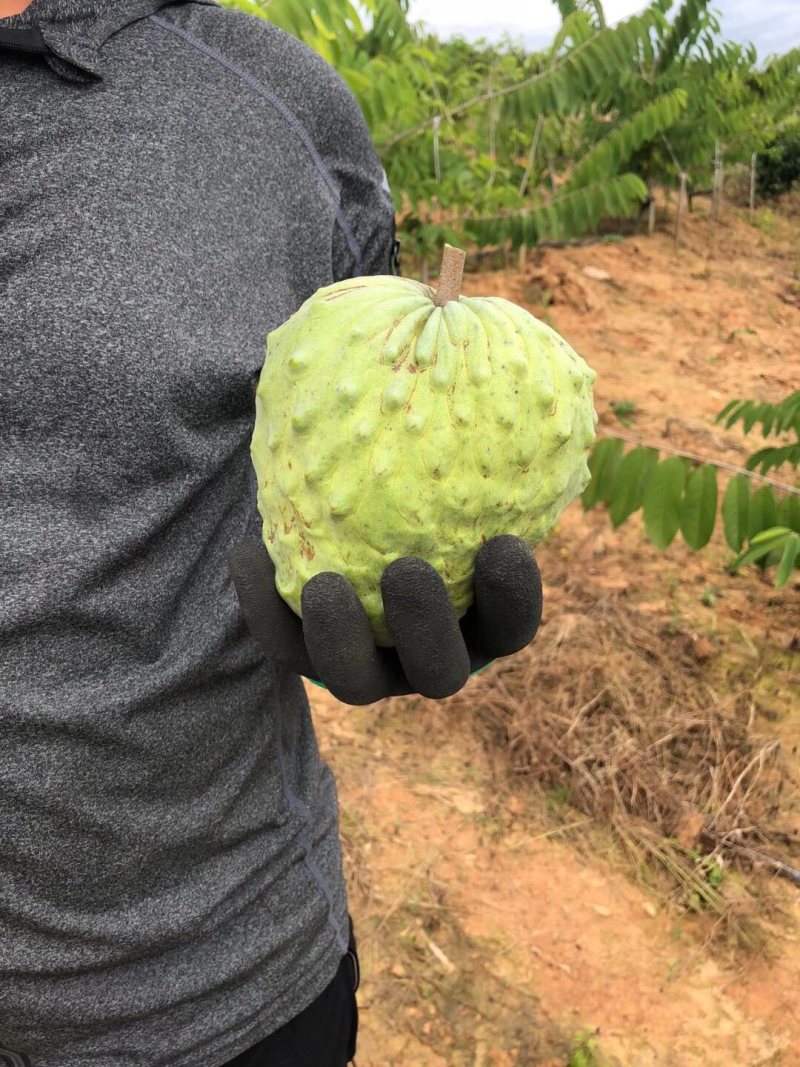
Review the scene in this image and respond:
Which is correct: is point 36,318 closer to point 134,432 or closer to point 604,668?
point 134,432

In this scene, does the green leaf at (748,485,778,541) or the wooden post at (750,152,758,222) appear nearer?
the green leaf at (748,485,778,541)

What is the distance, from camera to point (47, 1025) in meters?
1.24

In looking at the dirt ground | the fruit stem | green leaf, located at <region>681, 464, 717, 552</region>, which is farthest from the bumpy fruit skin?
the dirt ground

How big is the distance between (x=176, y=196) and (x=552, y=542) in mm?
4571

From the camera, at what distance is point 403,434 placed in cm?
112

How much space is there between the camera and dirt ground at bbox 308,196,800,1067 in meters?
2.79

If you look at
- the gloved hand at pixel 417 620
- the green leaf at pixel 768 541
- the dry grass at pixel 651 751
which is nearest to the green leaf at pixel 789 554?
the green leaf at pixel 768 541

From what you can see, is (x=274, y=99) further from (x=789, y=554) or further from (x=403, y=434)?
(x=789, y=554)

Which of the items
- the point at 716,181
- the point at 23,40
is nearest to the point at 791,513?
the point at 23,40

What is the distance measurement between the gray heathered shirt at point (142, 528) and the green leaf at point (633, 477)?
169 centimetres

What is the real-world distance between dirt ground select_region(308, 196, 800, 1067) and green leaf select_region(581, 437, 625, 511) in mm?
1420

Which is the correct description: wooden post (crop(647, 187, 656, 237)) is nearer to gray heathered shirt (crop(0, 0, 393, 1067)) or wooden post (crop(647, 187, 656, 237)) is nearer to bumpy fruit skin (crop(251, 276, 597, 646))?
gray heathered shirt (crop(0, 0, 393, 1067))

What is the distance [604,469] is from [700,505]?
0.35 m

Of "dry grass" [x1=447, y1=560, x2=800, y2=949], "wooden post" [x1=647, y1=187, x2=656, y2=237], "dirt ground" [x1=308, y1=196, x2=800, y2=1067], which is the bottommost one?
"dirt ground" [x1=308, y1=196, x2=800, y2=1067]
